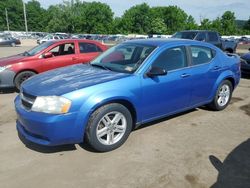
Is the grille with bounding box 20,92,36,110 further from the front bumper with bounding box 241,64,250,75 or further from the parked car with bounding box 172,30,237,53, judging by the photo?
the parked car with bounding box 172,30,237,53

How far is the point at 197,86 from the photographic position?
213 inches

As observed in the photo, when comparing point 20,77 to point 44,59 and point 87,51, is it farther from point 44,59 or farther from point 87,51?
point 87,51

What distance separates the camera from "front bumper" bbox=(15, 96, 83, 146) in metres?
3.81

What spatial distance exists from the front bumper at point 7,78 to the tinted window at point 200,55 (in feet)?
15.8

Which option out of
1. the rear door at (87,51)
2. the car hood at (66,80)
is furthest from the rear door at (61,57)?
the car hood at (66,80)

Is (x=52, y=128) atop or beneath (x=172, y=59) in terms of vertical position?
beneath

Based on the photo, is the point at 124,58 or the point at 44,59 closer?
the point at 124,58

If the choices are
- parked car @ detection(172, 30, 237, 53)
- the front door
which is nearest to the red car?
the front door

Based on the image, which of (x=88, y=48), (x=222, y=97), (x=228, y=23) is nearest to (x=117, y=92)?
(x=222, y=97)

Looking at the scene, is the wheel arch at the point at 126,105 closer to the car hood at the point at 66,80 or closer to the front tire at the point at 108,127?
the front tire at the point at 108,127

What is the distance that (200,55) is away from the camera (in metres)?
5.63

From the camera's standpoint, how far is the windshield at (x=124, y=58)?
4.76 meters

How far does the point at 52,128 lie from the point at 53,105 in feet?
0.98

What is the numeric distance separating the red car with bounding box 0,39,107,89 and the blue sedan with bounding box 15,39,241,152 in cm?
311
